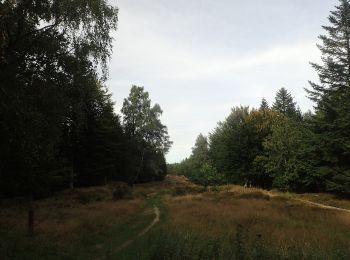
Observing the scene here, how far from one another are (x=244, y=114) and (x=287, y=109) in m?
25.6

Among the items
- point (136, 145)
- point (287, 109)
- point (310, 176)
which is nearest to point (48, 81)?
point (310, 176)

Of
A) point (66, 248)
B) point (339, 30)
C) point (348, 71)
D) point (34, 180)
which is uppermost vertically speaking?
point (339, 30)

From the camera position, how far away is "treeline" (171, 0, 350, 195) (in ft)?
150

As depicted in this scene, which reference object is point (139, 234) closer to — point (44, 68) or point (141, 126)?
point (44, 68)

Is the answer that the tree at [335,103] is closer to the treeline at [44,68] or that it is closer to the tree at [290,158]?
the tree at [290,158]

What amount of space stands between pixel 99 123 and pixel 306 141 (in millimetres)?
26364

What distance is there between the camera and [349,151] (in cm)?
4238

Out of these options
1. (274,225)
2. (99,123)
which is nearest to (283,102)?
(99,123)

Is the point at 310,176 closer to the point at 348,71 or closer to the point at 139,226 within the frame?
the point at 348,71

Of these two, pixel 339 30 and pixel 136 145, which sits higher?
pixel 339 30

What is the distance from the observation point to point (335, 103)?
4684 cm

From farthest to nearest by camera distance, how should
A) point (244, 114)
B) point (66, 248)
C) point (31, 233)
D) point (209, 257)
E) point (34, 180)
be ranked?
point (244, 114), point (34, 180), point (31, 233), point (66, 248), point (209, 257)

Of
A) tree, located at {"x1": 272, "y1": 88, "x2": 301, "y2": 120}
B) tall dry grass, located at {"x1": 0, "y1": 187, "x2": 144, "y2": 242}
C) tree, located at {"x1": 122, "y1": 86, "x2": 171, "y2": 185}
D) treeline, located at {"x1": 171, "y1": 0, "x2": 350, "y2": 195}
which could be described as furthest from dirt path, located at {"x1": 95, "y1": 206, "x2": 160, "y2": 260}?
tree, located at {"x1": 272, "y1": 88, "x2": 301, "y2": 120}

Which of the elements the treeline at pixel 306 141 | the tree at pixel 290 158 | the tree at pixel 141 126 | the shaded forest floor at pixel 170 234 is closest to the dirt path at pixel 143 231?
the shaded forest floor at pixel 170 234
